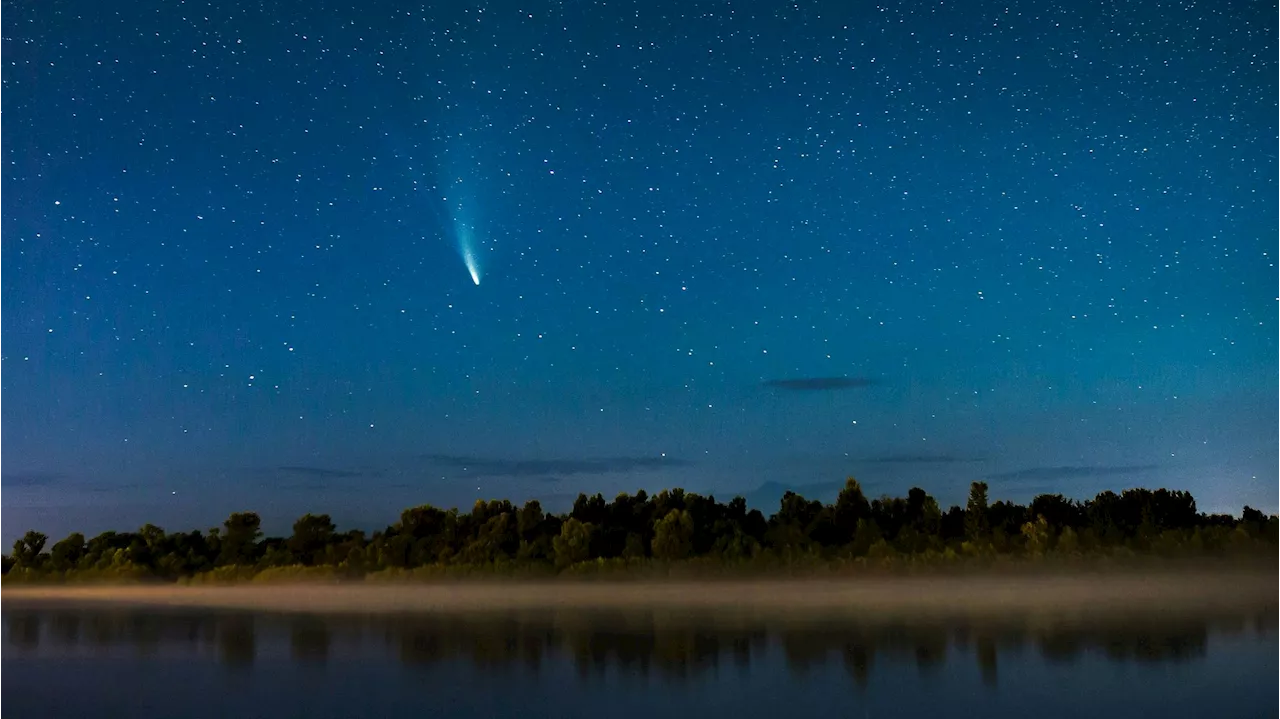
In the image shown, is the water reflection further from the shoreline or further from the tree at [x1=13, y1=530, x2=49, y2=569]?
the tree at [x1=13, y1=530, x2=49, y2=569]

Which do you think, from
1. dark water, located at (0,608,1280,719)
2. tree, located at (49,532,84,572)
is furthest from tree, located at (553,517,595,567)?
tree, located at (49,532,84,572)

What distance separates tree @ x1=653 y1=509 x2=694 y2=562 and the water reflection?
30393mm

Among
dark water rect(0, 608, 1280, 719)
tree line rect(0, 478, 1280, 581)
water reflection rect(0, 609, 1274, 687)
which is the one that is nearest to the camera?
dark water rect(0, 608, 1280, 719)

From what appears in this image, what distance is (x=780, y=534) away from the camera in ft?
211

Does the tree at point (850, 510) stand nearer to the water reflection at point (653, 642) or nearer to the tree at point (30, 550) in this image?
the water reflection at point (653, 642)

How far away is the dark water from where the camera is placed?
43.0ft

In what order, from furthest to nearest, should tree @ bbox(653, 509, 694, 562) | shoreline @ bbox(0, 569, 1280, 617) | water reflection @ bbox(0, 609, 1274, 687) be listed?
1. tree @ bbox(653, 509, 694, 562)
2. shoreline @ bbox(0, 569, 1280, 617)
3. water reflection @ bbox(0, 609, 1274, 687)

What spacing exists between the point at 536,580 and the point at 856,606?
31.0m

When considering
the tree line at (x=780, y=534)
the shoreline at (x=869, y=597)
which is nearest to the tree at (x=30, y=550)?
the tree line at (x=780, y=534)

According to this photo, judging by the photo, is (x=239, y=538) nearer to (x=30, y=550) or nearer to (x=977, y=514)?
(x=30, y=550)

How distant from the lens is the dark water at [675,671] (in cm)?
1312

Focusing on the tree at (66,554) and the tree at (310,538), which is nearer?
the tree at (310,538)

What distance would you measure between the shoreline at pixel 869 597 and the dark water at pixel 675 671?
265 inches

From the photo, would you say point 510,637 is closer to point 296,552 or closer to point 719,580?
point 719,580
